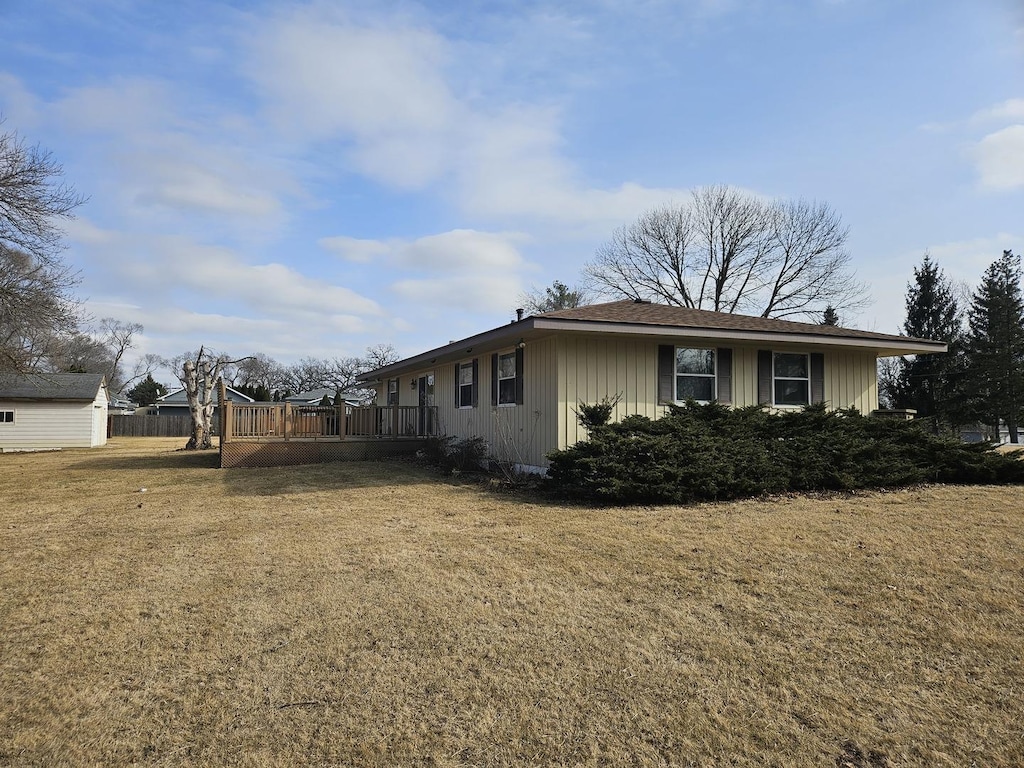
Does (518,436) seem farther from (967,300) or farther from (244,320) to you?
(244,320)

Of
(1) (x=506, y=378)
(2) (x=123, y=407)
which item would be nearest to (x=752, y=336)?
(1) (x=506, y=378)

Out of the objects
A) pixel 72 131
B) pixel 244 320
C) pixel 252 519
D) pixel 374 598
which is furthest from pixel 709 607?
pixel 244 320

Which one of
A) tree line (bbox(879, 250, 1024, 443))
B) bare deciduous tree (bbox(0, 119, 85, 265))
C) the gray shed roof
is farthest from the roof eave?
tree line (bbox(879, 250, 1024, 443))

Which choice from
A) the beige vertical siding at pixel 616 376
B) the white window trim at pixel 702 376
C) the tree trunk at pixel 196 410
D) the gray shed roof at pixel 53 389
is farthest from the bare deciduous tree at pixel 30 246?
the white window trim at pixel 702 376

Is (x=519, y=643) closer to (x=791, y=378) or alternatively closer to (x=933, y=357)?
(x=791, y=378)

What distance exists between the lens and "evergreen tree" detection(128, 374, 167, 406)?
52950mm

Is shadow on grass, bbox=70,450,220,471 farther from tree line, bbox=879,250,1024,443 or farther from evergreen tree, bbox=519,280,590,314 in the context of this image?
tree line, bbox=879,250,1024,443

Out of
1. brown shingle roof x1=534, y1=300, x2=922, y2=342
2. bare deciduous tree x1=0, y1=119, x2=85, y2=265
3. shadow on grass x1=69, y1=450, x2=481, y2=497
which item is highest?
bare deciduous tree x1=0, y1=119, x2=85, y2=265

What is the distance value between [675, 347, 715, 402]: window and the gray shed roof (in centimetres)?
2313

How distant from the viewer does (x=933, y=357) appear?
31375 mm

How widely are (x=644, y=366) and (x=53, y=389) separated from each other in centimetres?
2480

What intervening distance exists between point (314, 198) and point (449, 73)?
15.5 feet

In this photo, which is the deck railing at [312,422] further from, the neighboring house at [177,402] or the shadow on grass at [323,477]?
the neighboring house at [177,402]

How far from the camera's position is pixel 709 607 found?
3902 millimetres
